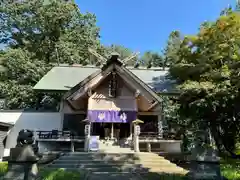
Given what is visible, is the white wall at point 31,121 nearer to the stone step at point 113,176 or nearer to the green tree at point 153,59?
the stone step at point 113,176

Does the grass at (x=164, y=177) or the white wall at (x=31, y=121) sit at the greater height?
the white wall at (x=31, y=121)

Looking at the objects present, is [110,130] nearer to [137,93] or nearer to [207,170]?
[137,93]

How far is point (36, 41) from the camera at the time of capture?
25797 millimetres

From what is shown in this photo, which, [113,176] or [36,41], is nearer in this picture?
[113,176]

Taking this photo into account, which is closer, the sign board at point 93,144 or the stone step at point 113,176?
the stone step at point 113,176

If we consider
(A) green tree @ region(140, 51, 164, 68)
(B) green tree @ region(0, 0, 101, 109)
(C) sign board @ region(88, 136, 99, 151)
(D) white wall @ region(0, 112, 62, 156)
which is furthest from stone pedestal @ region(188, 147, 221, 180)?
(A) green tree @ region(140, 51, 164, 68)

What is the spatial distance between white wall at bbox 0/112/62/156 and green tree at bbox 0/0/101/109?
525 centimetres

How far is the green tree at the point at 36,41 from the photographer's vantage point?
866 inches

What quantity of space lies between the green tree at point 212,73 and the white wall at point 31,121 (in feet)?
29.6

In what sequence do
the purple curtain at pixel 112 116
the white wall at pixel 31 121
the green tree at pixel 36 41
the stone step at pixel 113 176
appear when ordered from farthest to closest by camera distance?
the green tree at pixel 36 41, the white wall at pixel 31 121, the purple curtain at pixel 112 116, the stone step at pixel 113 176

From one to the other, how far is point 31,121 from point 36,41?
12877mm

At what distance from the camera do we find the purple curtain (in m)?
14.2

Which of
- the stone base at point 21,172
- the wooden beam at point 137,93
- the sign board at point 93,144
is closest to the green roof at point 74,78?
the wooden beam at point 137,93

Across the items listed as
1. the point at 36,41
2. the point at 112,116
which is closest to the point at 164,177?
the point at 112,116
